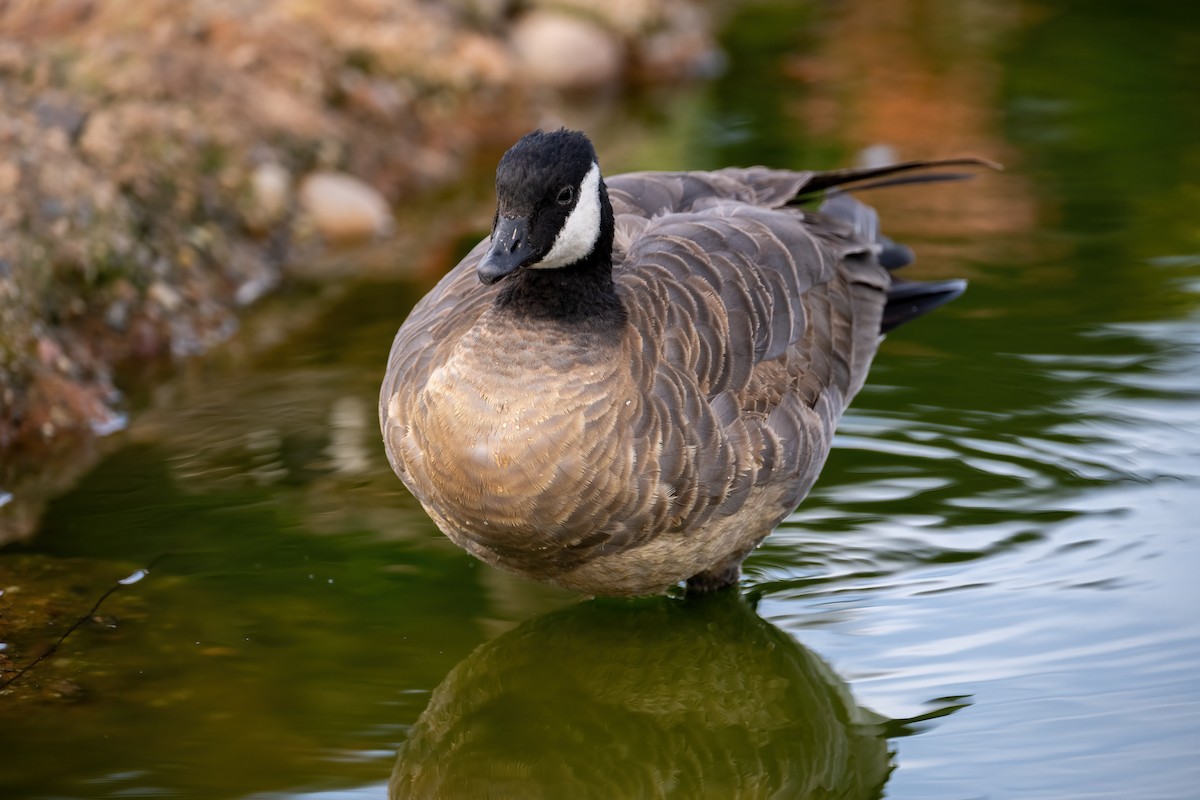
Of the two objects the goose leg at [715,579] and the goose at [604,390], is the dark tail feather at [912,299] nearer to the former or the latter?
the goose at [604,390]

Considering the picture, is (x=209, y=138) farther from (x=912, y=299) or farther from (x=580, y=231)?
(x=580, y=231)

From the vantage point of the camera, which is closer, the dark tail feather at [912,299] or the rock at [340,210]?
the dark tail feather at [912,299]

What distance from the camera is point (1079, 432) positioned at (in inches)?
295

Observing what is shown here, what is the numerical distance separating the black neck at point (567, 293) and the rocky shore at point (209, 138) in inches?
129

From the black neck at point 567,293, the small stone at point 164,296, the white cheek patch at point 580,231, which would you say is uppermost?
the white cheek patch at point 580,231

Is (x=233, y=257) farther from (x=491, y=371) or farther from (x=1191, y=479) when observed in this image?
(x=1191, y=479)

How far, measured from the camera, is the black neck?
5.49 meters

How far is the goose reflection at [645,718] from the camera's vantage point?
527 cm

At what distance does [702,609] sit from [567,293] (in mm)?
1721

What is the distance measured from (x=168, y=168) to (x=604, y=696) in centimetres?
609

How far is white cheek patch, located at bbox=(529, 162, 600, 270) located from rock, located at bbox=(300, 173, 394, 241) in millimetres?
6310

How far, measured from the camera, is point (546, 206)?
5.34m

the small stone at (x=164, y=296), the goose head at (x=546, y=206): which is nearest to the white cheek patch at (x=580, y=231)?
the goose head at (x=546, y=206)

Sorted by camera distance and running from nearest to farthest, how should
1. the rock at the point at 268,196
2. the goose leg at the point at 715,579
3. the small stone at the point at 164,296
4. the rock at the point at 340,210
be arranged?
the goose leg at the point at 715,579 < the small stone at the point at 164,296 < the rock at the point at 268,196 < the rock at the point at 340,210
